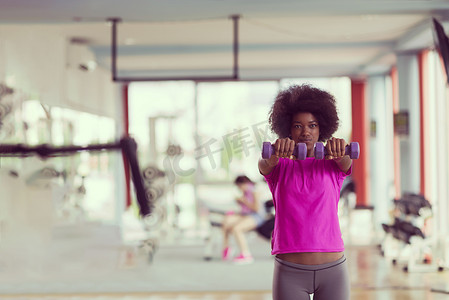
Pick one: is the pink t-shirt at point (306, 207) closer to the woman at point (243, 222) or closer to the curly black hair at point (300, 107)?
the curly black hair at point (300, 107)

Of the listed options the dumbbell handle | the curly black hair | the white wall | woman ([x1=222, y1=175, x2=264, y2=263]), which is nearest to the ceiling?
the white wall

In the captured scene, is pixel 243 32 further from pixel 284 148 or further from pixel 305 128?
pixel 284 148

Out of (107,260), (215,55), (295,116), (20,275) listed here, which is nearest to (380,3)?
(215,55)

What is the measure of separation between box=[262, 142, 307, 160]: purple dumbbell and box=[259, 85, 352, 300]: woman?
0.31ft

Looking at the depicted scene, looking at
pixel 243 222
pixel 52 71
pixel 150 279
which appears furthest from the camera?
pixel 243 222

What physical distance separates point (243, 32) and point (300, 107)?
3452mm

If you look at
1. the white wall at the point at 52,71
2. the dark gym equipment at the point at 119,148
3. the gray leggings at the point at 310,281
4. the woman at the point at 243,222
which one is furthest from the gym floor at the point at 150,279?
the dark gym equipment at the point at 119,148

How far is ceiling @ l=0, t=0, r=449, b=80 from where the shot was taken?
13.0ft

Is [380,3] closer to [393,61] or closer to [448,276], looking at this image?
[448,276]

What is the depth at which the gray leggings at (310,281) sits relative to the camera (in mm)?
1604

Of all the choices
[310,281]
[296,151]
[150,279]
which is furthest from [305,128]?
[150,279]

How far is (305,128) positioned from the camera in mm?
1685

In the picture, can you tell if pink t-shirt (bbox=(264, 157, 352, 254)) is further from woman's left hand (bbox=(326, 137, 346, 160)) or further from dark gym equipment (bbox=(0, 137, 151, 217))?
dark gym equipment (bbox=(0, 137, 151, 217))

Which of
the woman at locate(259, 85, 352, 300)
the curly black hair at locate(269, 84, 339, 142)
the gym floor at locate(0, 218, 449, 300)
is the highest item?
the curly black hair at locate(269, 84, 339, 142)
